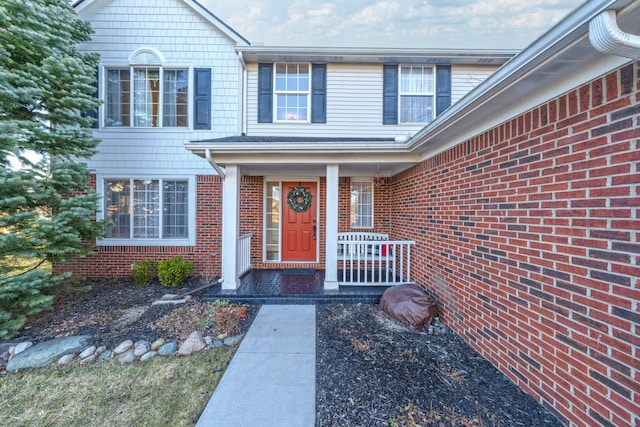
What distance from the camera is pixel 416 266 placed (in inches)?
176

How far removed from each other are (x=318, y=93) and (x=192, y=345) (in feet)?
17.9

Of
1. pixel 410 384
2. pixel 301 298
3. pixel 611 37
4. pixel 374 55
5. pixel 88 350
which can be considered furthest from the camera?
pixel 374 55

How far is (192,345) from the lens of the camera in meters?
3.04

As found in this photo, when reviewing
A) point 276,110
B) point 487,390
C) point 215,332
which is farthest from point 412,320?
point 276,110

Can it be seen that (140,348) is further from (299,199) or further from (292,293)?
(299,199)

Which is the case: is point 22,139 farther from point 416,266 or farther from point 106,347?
point 416,266

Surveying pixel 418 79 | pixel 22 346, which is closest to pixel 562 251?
pixel 418 79

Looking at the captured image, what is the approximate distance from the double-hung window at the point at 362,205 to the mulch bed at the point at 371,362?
265 centimetres

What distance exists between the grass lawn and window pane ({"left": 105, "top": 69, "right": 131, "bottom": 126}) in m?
5.14

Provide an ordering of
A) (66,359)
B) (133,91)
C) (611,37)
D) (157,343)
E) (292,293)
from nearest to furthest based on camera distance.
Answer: (611,37) → (66,359) → (157,343) → (292,293) → (133,91)

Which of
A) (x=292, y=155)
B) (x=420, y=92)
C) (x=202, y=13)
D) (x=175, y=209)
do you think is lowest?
(x=175, y=209)

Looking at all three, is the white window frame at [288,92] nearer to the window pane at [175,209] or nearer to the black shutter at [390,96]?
the black shutter at [390,96]

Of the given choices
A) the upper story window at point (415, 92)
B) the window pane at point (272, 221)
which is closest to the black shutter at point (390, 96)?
the upper story window at point (415, 92)

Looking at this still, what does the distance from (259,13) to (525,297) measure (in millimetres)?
10955
